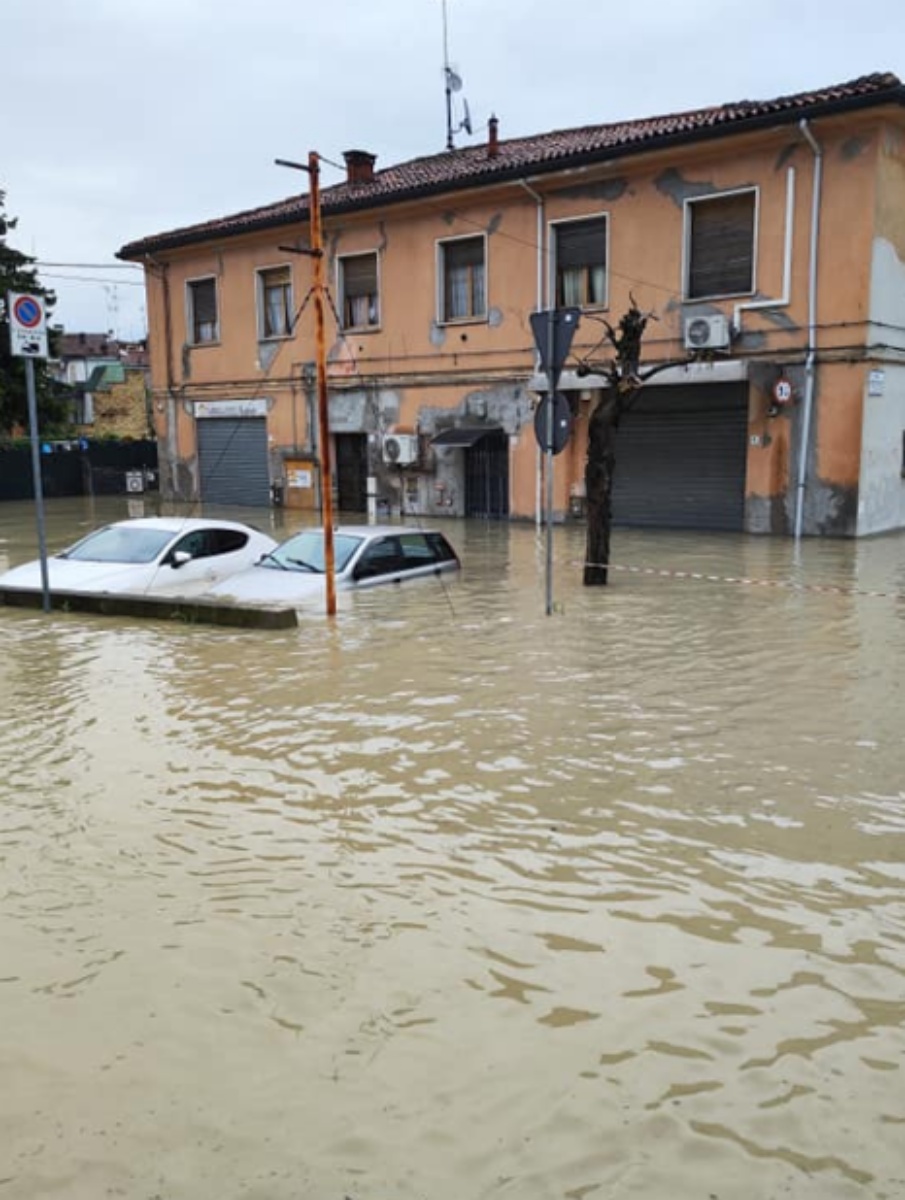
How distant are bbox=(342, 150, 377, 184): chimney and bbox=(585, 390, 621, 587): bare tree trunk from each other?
1549 cm

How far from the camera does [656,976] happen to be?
3613mm

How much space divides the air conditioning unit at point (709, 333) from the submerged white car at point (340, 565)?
7408mm

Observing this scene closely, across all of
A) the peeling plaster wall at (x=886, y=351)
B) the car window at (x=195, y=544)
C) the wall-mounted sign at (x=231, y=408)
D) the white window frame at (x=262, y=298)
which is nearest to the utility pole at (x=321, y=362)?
the car window at (x=195, y=544)

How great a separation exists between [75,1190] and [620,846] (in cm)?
271

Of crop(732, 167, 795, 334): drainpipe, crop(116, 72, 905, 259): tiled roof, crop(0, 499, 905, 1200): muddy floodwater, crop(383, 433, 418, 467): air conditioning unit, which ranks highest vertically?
crop(116, 72, 905, 259): tiled roof

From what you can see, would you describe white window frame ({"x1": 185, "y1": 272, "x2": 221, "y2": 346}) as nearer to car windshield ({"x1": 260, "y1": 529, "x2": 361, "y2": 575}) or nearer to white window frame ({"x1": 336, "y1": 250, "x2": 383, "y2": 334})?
white window frame ({"x1": 336, "y1": 250, "x2": 383, "y2": 334})

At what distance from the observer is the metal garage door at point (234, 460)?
25156 millimetres

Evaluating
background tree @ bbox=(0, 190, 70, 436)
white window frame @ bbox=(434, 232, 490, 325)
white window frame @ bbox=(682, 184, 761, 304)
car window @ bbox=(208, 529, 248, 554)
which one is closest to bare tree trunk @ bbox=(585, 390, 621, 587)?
car window @ bbox=(208, 529, 248, 554)

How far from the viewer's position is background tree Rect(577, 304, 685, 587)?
11469 mm

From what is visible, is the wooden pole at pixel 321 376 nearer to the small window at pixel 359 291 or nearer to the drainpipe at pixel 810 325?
the drainpipe at pixel 810 325

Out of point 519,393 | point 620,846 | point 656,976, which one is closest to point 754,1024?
point 656,976

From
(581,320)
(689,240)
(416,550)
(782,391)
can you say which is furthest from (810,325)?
(416,550)

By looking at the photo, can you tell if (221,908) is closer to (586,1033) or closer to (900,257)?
(586,1033)

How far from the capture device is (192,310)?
2597cm
